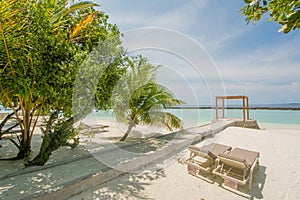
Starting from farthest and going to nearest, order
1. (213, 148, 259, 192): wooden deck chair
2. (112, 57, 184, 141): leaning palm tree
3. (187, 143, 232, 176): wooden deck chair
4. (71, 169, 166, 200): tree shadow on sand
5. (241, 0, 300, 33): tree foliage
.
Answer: (112, 57, 184, 141): leaning palm tree → (187, 143, 232, 176): wooden deck chair → (213, 148, 259, 192): wooden deck chair → (71, 169, 166, 200): tree shadow on sand → (241, 0, 300, 33): tree foliage

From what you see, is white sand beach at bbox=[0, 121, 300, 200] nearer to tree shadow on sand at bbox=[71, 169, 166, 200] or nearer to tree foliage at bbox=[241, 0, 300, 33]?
tree shadow on sand at bbox=[71, 169, 166, 200]

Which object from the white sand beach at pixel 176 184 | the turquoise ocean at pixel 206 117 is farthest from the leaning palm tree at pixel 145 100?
the white sand beach at pixel 176 184

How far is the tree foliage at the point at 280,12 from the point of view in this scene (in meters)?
0.94

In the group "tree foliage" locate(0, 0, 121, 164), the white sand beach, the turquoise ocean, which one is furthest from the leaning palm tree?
"tree foliage" locate(0, 0, 121, 164)

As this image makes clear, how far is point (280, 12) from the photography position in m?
1.08

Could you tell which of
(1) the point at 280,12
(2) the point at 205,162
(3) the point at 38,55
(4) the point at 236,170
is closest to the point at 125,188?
(2) the point at 205,162

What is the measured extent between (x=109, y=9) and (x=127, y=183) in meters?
4.85

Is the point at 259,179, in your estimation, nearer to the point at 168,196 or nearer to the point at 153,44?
the point at 168,196

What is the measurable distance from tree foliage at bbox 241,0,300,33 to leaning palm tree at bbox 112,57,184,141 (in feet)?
16.6

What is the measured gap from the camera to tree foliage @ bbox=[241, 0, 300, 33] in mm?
935

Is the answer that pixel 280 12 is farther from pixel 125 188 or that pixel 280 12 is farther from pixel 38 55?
pixel 38 55

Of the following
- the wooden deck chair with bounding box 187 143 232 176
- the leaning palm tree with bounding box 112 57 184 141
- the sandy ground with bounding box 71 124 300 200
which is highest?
the leaning palm tree with bounding box 112 57 184 141

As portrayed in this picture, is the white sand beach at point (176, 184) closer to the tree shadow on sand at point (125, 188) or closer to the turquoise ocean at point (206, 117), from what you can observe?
the tree shadow on sand at point (125, 188)

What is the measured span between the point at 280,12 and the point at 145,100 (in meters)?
5.63
